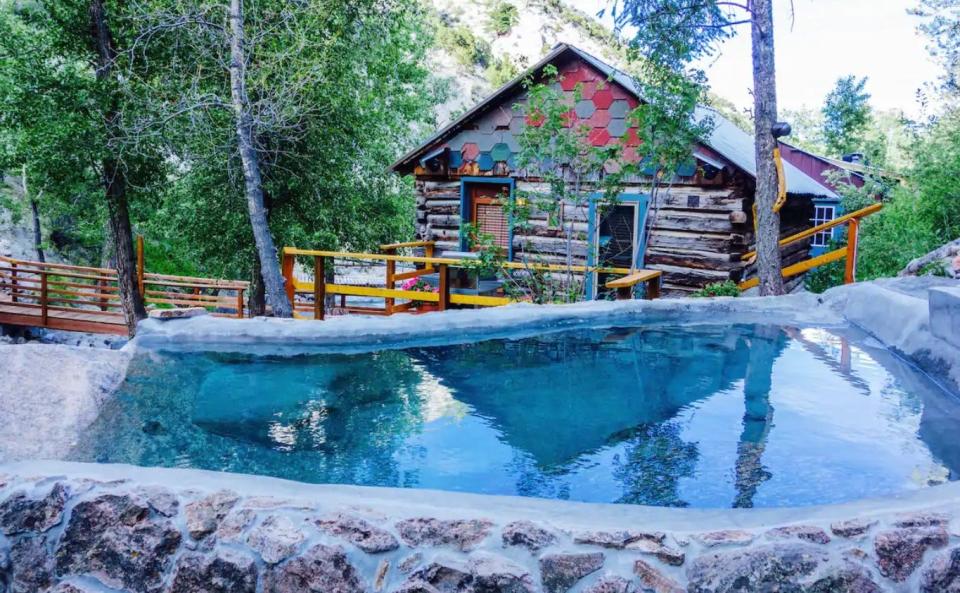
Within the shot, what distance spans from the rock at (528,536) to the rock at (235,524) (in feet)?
3.07

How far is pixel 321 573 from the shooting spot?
2609mm

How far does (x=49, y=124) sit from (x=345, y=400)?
8033 millimetres

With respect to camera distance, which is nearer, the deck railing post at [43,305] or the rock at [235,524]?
the rock at [235,524]

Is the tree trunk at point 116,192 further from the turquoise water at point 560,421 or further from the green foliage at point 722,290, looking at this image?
the green foliage at point 722,290

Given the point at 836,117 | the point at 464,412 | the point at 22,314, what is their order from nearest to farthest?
the point at 464,412 → the point at 22,314 → the point at 836,117

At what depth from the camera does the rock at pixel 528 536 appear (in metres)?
2.52

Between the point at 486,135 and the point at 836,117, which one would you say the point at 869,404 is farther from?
the point at 836,117

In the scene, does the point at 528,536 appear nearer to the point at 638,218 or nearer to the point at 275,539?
the point at 275,539

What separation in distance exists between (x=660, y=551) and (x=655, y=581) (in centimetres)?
10

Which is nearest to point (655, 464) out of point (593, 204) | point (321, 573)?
point (321, 573)

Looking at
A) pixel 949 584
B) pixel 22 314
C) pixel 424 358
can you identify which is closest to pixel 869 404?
pixel 949 584

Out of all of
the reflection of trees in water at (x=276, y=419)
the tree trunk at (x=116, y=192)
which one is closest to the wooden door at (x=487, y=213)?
Answer: the tree trunk at (x=116, y=192)

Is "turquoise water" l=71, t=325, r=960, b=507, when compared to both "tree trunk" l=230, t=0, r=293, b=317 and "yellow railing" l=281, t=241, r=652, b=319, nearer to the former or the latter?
"yellow railing" l=281, t=241, r=652, b=319

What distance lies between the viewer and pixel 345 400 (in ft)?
15.3
